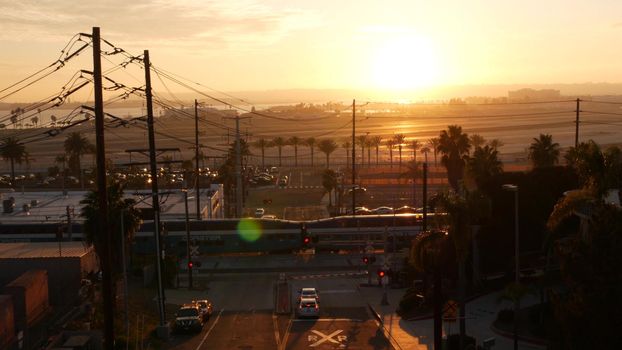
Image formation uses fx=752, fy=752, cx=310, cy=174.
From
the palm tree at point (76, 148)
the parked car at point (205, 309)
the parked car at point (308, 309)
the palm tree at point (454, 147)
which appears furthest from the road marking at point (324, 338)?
the palm tree at point (76, 148)

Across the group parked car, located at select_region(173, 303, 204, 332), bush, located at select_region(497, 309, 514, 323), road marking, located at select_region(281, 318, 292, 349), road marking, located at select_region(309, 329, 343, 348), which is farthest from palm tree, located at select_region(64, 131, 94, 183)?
bush, located at select_region(497, 309, 514, 323)

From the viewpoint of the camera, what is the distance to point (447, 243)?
2880cm

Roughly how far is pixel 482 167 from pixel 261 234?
16.6 metres

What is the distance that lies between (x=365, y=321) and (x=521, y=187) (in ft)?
40.0

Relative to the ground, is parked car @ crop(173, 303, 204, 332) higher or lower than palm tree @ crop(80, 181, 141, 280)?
lower

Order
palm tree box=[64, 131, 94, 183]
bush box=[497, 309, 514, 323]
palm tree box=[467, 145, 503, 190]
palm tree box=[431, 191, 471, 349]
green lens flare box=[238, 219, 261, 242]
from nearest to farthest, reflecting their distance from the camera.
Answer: palm tree box=[431, 191, 471, 349]
bush box=[497, 309, 514, 323]
palm tree box=[467, 145, 503, 190]
green lens flare box=[238, 219, 261, 242]
palm tree box=[64, 131, 94, 183]

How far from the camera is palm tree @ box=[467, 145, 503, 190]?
143ft

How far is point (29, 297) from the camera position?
29906 mm

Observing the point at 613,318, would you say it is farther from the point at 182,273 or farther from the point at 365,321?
the point at 182,273

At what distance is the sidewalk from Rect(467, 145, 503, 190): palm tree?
760 cm

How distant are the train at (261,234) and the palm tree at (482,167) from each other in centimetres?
632

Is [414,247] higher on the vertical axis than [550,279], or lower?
higher

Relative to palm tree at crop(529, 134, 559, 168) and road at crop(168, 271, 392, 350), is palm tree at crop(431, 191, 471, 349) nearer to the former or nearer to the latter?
road at crop(168, 271, 392, 350)

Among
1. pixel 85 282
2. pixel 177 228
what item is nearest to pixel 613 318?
pixel 85 282
